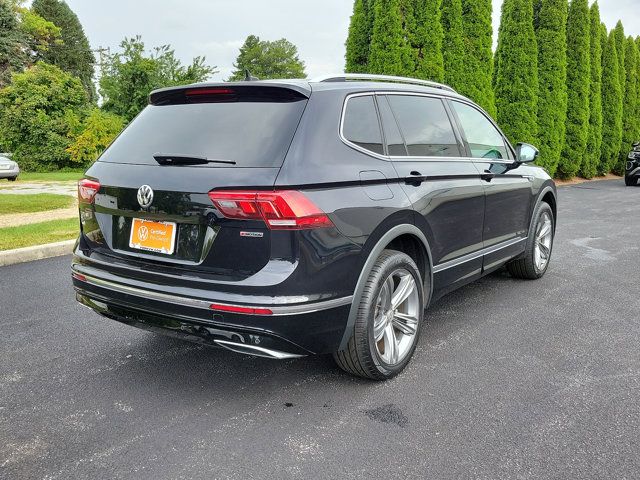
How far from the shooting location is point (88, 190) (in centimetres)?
313

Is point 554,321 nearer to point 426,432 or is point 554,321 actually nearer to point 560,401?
point 560,401

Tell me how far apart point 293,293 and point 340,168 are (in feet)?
2.35

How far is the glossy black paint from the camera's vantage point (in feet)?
8.38

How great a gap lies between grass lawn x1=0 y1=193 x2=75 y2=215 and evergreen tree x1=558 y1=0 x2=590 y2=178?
672 inches

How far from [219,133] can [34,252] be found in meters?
4.58

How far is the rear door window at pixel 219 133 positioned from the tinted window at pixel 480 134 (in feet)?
6.23

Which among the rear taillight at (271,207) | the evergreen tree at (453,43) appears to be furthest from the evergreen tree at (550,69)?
the rear taillight at (271,207)

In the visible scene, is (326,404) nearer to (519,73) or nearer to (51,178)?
(519,73)

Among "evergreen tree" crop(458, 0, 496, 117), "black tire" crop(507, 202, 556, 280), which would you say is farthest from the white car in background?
"black tire" crop(507, 202, 556, 280)

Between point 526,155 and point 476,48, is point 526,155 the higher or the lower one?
the lower one

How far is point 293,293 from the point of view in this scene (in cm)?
255

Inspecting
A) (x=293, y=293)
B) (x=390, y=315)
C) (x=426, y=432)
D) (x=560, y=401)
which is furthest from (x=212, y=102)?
(x=560, y=401)

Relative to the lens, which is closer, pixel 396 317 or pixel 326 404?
pixel 326 404

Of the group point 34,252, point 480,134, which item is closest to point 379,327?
point 480,134
